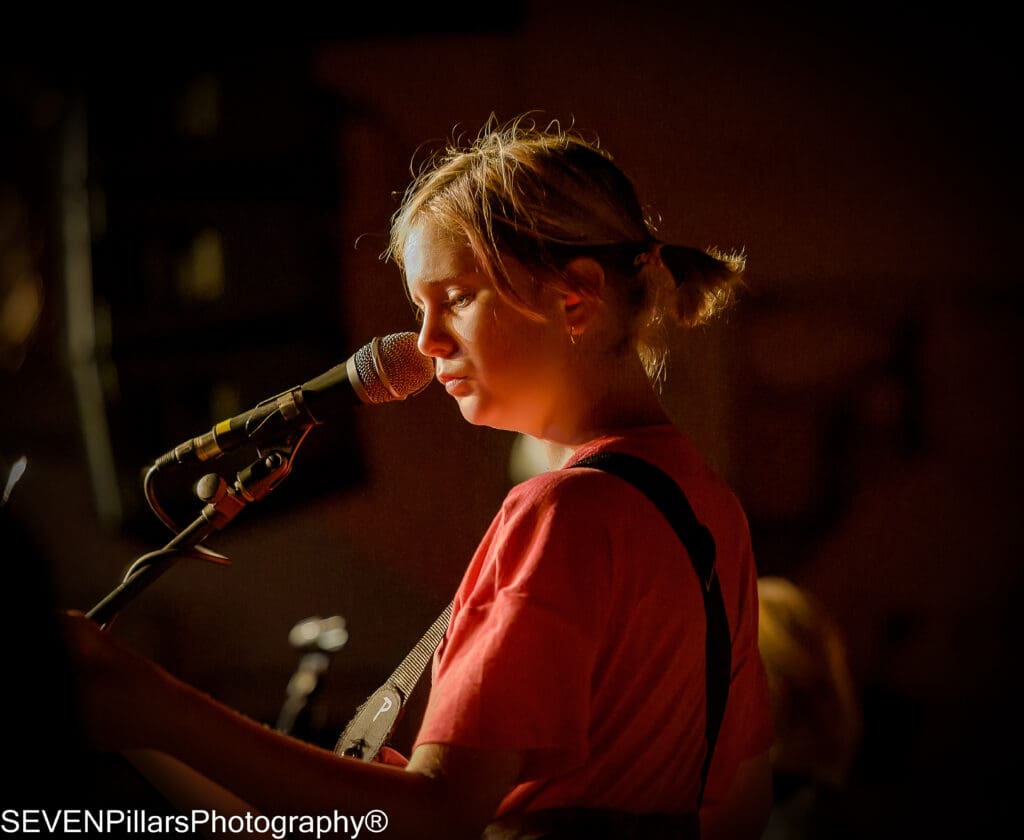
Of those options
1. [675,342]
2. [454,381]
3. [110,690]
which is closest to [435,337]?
[454,381]

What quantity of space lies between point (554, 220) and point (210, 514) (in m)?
0.57

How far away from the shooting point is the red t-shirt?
0.82 meters

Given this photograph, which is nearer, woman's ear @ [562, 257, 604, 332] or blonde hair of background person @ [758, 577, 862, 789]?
woman's ear @ [562, 257, 604, 332]

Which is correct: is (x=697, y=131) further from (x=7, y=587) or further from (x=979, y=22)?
(x=7, y=587)

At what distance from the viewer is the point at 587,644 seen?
84 cm

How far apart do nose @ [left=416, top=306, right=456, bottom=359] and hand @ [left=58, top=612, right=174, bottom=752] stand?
47 centimetres

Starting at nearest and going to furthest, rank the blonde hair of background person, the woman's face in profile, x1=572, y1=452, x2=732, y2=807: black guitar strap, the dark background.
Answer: x1=572, y1=452, x2=732, y2=807: black guitar strap, the woman's face in profile, the blonde hair of background person, the dark background

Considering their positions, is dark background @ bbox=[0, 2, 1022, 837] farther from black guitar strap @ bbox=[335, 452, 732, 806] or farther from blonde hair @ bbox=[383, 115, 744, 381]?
black guitar strap @ bbox=[335, 452, 732, 806]

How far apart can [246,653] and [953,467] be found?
7.19 ft

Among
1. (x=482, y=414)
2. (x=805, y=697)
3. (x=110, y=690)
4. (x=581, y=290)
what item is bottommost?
(x=805, y=697)

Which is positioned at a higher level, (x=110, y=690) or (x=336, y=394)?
(x=336, y=394)

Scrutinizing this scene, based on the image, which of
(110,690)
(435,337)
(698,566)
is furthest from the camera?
(435,337)

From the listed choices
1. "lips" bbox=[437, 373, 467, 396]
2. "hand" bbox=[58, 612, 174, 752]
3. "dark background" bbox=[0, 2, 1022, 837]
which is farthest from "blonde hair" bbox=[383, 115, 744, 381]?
"dark background" bbox=[0, 2, 1022, 837]

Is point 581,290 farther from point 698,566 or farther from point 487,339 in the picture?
point 698,566
